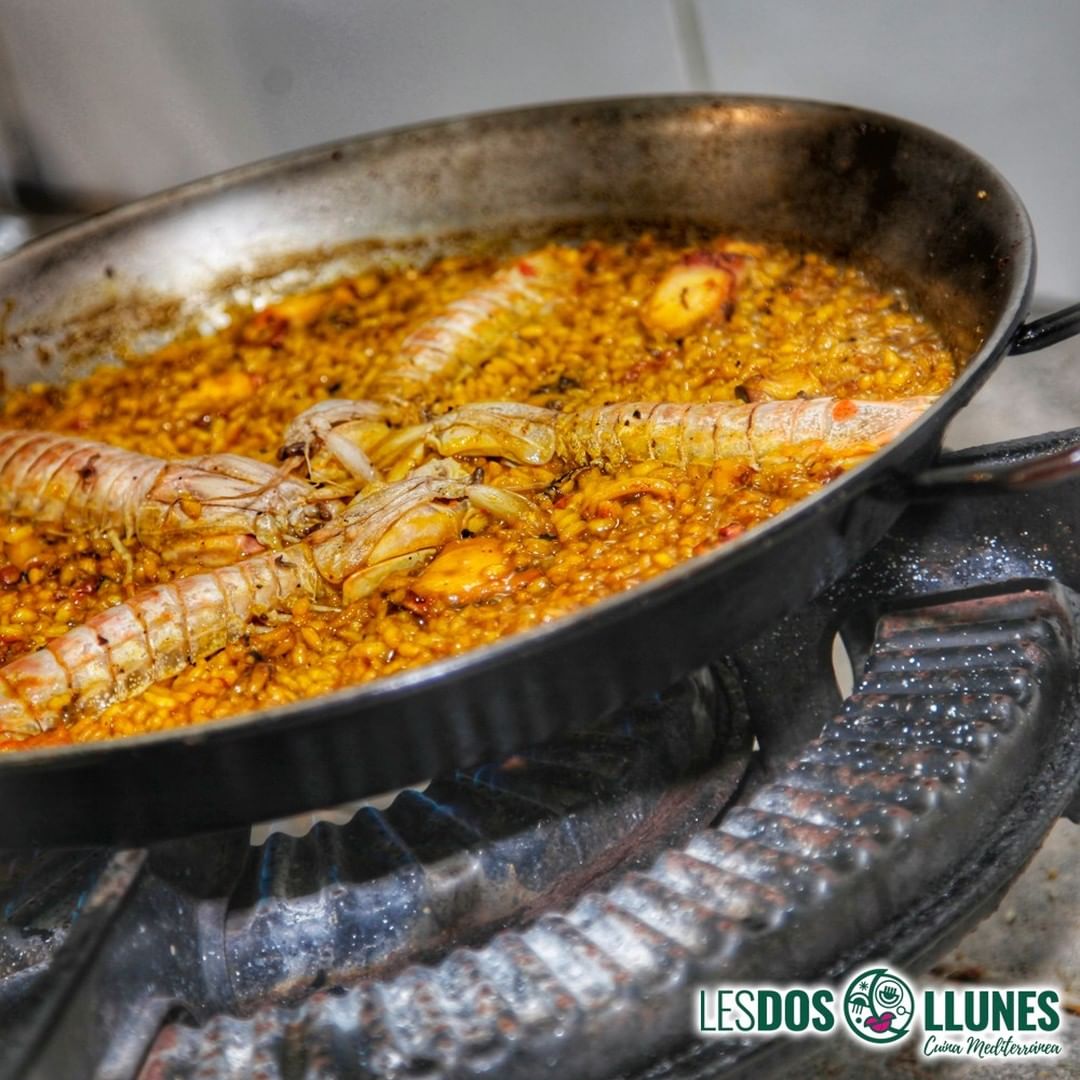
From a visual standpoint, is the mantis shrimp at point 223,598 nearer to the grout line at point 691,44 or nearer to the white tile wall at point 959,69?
the white tile wall at point 959,69

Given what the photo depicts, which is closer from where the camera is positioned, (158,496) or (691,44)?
(158,496)

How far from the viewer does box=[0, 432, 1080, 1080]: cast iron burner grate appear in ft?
4.70

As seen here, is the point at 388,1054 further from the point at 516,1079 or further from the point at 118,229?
the point at 118,229

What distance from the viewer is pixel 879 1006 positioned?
1551mm

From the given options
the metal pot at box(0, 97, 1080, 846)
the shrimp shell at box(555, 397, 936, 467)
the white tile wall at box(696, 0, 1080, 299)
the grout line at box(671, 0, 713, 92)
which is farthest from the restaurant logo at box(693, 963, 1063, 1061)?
the grout line at box(671, 0, 713, 92)

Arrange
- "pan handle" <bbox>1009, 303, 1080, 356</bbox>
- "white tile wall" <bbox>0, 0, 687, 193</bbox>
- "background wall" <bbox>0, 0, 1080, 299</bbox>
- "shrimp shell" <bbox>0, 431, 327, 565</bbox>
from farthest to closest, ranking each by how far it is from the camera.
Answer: "white tile wall" <bbox>0, 0, 687, 193</bbox>, "background wall" <bbox>0, 0, 1080, 299</bbox>, "shrimp shell" <bbox>0, 431, 327, 565</bbox>, "pan handle" <bbox>1009, 303, 1080, 356</bbox>

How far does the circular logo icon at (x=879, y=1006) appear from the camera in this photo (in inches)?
60.0

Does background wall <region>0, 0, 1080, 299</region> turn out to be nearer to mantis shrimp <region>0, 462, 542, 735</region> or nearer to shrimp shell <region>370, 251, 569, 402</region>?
shrimp shell <region>370, 251, 569, 402</region>

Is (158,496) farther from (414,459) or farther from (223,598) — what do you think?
(414,459)

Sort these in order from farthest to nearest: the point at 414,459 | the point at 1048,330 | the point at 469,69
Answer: the point at 469,69, the point at 414,459, the point at 1048,330

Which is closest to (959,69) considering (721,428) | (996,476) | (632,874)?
(721,428)

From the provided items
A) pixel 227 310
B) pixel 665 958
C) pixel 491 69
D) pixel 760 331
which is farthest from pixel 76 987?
pixel 491 69

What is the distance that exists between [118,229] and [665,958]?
2158 mm

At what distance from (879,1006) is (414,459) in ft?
3.92
